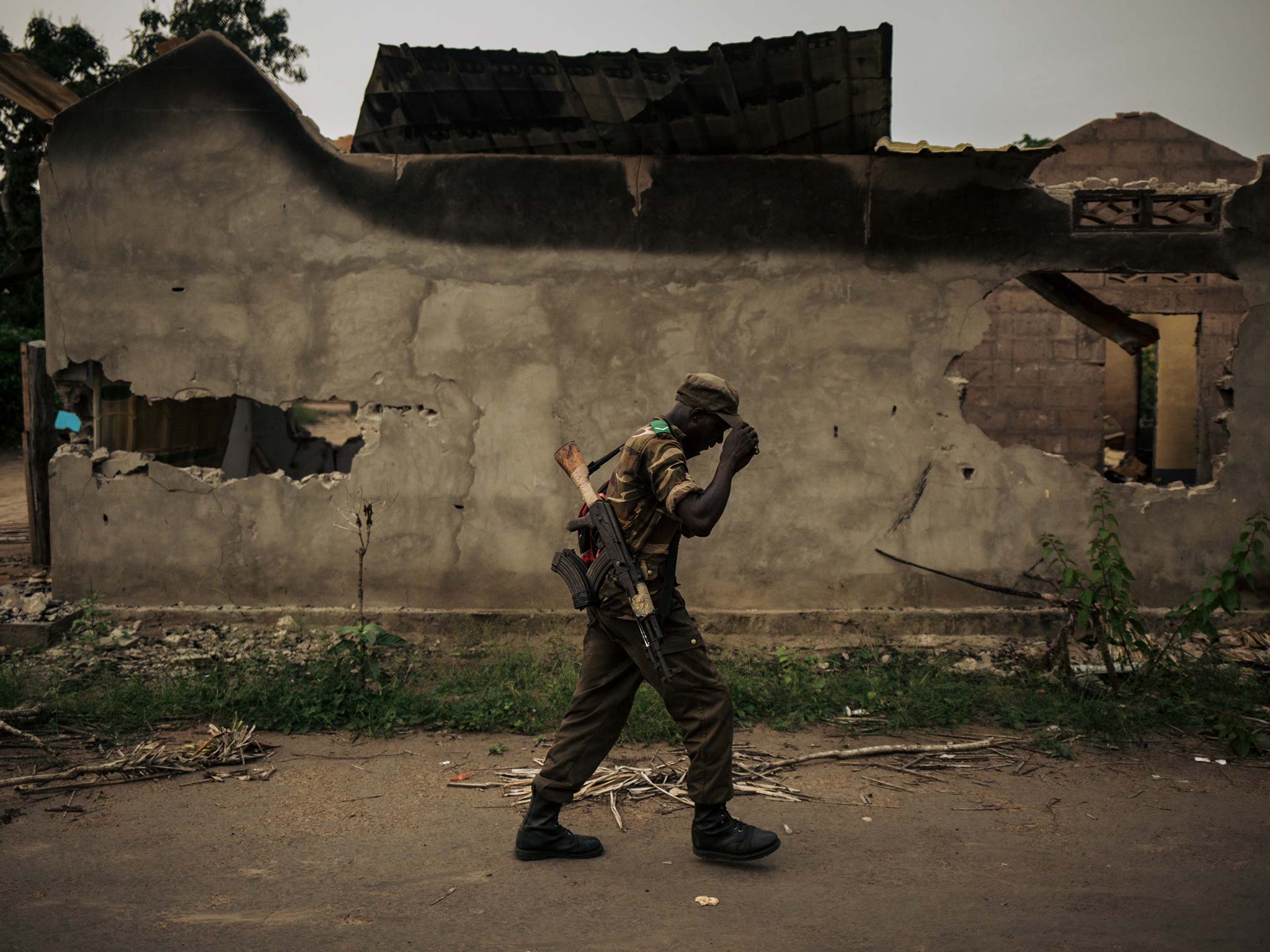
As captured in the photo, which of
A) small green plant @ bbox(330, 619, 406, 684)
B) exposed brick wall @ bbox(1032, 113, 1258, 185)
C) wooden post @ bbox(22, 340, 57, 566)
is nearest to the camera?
small green plant @ bbox(330, 619, 406, 684)

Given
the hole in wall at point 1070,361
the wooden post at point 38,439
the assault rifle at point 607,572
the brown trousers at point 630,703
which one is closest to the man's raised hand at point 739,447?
the assault rifle at point 607,572

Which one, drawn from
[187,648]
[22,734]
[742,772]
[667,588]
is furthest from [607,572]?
[187,648]

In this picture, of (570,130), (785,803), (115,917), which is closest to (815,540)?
(785,803)

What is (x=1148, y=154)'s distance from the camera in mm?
10188

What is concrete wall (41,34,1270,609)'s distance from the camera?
608 cm

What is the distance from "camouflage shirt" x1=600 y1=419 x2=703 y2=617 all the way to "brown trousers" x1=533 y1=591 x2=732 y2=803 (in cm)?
13

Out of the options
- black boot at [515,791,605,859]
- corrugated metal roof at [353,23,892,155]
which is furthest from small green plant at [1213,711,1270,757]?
corrugated metal roof at [353,23,892,155]

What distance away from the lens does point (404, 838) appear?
11.9 feet

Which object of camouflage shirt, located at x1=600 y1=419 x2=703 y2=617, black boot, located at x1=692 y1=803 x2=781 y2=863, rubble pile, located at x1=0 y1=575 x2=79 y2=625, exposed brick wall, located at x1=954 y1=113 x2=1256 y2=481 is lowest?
black boot, located at x1=692 y1=803 x2=781 y2=863

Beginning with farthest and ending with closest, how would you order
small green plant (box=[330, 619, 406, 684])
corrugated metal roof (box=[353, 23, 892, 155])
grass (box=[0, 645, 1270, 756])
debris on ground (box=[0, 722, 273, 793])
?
small green plant (box=[330, 619, 406, 684]), corrugated metal roof (box=[353, 23, 892, 155]), grass (box=[0, 645, 1270, 756]), debris on ground (box=[0, 722, 273, 793])

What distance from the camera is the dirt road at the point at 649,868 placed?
289cm

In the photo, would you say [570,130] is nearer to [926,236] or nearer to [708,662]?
[926,236]

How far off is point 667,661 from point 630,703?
266 mm

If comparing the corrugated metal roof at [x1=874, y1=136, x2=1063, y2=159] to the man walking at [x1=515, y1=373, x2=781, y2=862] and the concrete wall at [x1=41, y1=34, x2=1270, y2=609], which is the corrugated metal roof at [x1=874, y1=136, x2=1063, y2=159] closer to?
the concrete wall at [x1=41, y1=34, x2=1270, y2=609]
